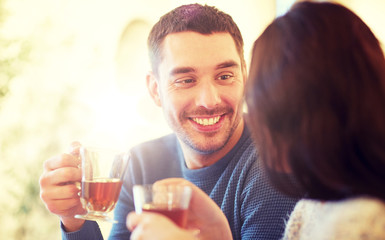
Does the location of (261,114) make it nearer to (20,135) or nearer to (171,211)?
(171,211)

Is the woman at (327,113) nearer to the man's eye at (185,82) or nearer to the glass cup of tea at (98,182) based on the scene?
the glass cup of tea at (98,182)

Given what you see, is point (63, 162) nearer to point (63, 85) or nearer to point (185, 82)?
point (185, 82)

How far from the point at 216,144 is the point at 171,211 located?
926 mm

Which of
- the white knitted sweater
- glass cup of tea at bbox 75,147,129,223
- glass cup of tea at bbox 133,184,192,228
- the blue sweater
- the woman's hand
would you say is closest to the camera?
the white knitted sweater

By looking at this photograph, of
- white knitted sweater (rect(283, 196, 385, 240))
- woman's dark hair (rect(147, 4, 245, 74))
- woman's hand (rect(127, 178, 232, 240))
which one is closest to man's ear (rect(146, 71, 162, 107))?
woman's dark hair (rect(147, 4, 245, 74))

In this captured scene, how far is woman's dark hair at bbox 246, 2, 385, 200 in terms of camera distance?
0.88 metres

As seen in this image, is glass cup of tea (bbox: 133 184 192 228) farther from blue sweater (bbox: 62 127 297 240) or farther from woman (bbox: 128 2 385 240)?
blue sweater (bbox: 62 127 297 240)

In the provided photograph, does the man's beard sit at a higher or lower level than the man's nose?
lower

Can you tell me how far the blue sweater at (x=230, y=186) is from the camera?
1.43m

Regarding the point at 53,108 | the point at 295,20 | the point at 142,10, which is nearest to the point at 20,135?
the point at 53,108

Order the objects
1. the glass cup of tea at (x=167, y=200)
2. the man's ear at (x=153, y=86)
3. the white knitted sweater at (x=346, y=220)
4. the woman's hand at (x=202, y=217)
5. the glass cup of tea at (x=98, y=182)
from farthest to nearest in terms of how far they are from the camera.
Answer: the man's ear at (x=153, y=86) < the glass cup of tea at (x=98, y=182) < the woman's hand at (x=202, y=217) < the glass cup of tea at (x=167, y=200) < the white knitted sweater at (x=346, y=220)

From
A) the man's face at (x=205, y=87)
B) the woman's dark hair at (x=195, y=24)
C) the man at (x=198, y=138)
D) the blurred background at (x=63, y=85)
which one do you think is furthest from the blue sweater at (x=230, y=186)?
the blurred background at (x=63, y=85)

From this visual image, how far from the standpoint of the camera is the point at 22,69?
8.86ft

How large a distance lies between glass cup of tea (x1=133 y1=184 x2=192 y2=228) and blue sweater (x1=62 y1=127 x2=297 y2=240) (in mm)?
449
